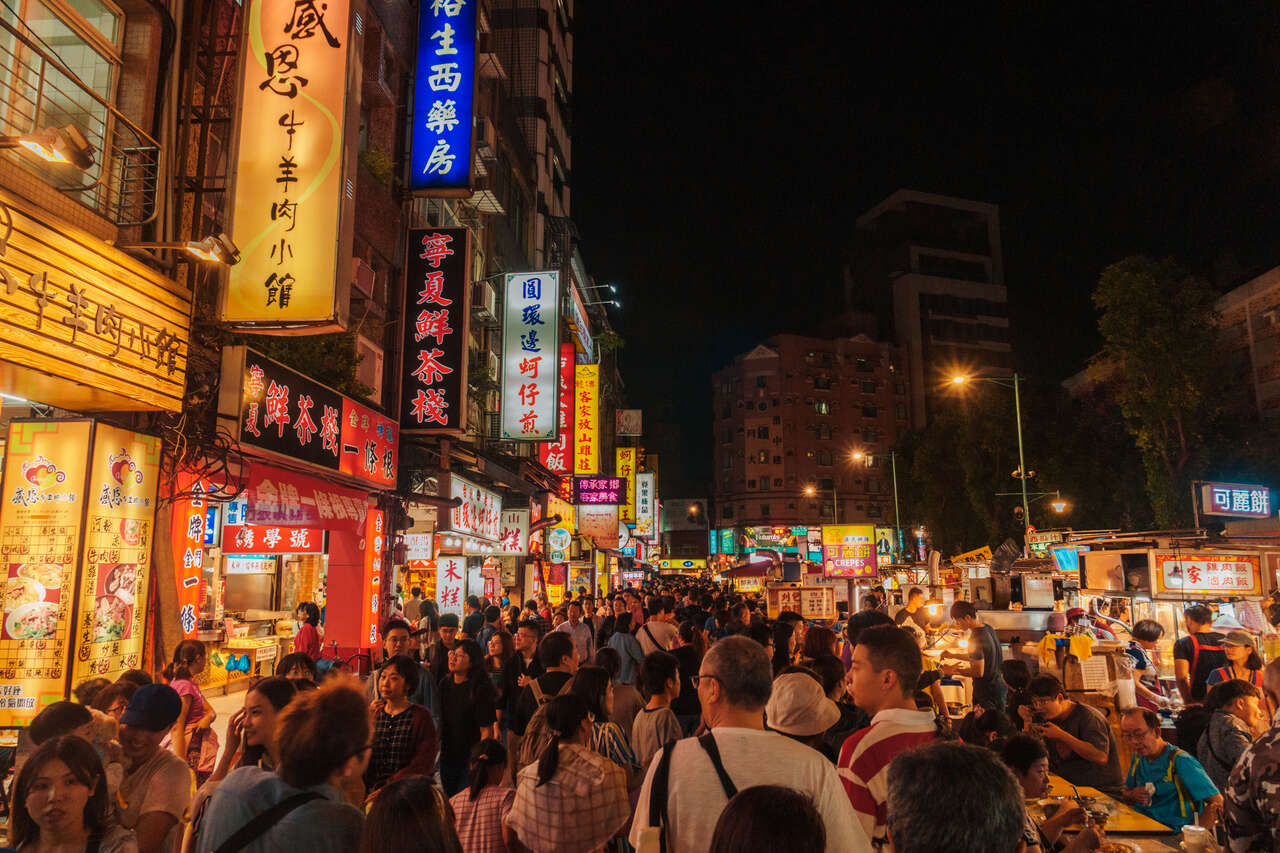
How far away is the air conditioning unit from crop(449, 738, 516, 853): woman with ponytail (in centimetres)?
1098

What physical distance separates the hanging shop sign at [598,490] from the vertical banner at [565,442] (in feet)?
10.9

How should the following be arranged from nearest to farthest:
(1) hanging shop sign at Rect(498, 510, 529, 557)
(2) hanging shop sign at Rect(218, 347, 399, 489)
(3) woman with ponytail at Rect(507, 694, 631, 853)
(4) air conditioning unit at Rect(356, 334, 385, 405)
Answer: (3) woman with ponytail at Rect(507, 694, 631, 853) < (2) hanging shop sign at Rect(218, 347, 399, 489) < (4) air conditioning unit at Rect(356, 334, 385, 405) < (1) hanging shop sign at Rect(498, 510, 529, 557)

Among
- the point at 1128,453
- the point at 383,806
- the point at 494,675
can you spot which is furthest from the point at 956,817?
the point at 1128,453

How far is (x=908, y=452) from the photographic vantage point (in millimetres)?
59750

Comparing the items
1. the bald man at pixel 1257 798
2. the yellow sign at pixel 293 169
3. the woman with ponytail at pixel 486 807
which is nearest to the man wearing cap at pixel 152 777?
the woman with ponytail at pixel 486 807

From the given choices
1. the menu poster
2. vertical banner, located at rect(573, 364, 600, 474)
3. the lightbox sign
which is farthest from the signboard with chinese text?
vertical banner, located at rect(573, 364, 600, 474)

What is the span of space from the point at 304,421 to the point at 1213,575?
558 inches

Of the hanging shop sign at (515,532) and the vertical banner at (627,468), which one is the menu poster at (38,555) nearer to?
the hanging shop sign at (515,532)

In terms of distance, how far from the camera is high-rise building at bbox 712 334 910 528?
9088cm

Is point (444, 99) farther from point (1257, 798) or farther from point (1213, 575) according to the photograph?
point (1213, 575)

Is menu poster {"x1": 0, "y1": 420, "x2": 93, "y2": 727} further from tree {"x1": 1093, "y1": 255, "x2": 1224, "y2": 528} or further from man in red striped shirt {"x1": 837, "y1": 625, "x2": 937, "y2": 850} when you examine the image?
tree {"x1": 1093, "y1": 255, "x2": 1224, "y2": 528}

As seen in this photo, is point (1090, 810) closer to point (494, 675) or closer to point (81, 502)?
point (494, 675)

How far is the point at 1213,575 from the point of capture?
13.4 m

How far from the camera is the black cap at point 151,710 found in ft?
13.7
